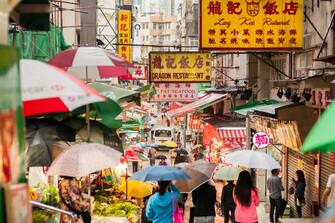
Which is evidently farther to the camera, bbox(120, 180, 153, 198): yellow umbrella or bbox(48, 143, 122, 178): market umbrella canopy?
bbox(120, 180, 153, 198): yellow umbrella

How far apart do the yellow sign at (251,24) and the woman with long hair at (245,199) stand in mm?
5041

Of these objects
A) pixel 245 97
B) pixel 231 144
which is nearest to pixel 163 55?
pixel 245 97

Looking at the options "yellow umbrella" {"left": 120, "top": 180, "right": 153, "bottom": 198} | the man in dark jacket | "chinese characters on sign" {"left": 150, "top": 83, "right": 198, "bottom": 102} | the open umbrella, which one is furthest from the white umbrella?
"chinese characters on sign" {"left": 150, "top": 83, "right": 198, "bottom": 102}

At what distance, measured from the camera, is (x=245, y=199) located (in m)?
10.8

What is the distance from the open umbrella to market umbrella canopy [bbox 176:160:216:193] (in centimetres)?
689

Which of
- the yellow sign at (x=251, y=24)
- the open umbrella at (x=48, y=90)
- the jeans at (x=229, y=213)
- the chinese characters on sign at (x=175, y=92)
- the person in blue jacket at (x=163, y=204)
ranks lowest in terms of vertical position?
the jeans at (x=229, y=213)

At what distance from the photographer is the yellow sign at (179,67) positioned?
1997cm

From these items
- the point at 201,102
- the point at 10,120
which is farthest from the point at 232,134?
the point at 10,120

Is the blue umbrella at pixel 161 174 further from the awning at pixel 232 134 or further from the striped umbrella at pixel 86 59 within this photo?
the awning at pixel 232 134

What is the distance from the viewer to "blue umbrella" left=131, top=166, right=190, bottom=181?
32.3 feet

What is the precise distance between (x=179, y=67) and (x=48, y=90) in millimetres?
16374

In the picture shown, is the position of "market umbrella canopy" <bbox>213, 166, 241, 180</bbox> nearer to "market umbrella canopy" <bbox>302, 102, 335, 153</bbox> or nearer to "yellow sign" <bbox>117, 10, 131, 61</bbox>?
"market umbrella canopy" <bbox>302, 102, 335, 153</bbox>

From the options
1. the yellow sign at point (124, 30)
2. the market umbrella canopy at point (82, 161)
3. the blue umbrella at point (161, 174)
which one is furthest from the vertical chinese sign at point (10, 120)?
the yellow sign at point (124, 30)

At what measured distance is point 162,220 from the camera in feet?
32.3
